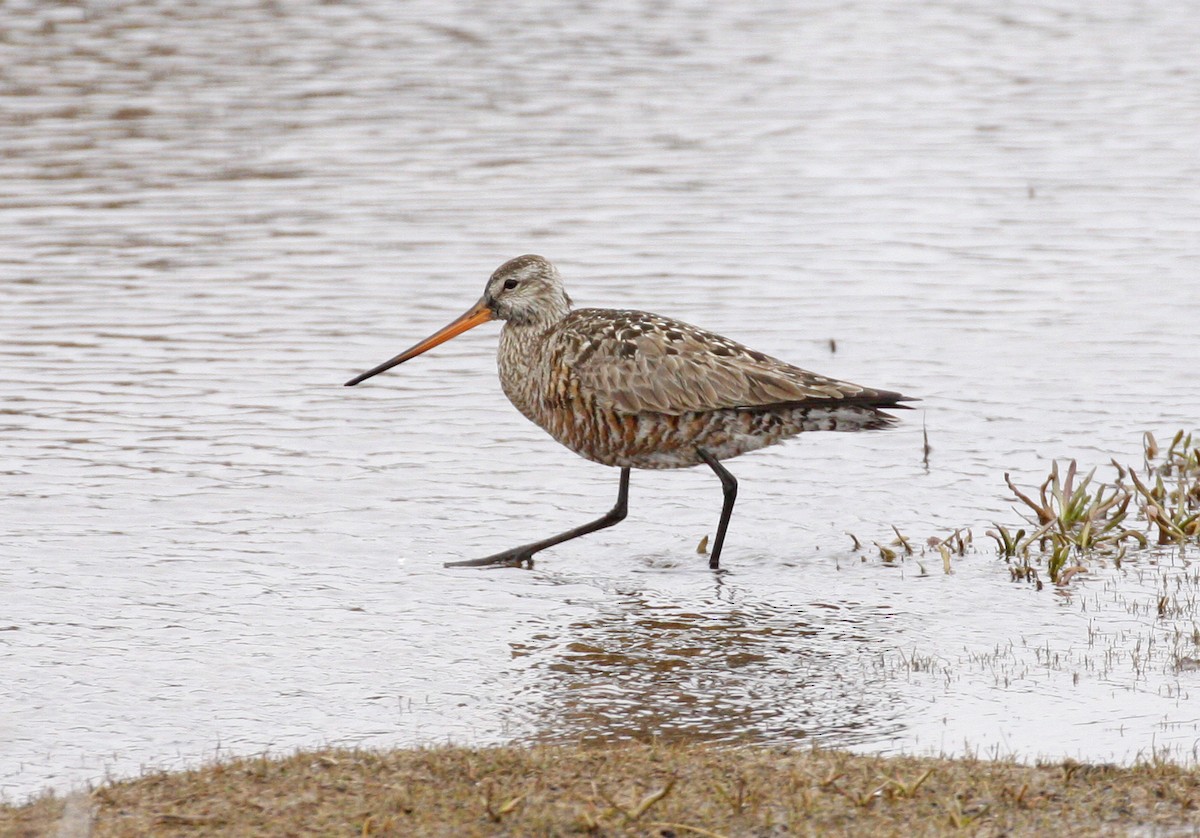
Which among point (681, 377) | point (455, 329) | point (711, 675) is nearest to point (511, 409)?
point (455, 329)

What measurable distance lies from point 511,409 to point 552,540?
108 inches

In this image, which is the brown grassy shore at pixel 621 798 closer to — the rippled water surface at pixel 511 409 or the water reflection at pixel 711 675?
the rippled water surface at pixel 511 409

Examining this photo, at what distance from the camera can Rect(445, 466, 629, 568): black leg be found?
26.5 feet

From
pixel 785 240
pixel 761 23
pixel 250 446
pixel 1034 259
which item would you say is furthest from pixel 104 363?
pixel 761 23

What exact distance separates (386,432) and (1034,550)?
12.1ft

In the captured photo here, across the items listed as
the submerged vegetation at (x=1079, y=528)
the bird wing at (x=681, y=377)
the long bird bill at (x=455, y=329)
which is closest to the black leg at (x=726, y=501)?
the bird wing at (x=681, y=377)

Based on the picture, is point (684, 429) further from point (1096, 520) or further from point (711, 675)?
point (1096, 520)

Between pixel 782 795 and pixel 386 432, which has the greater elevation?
pixel 782 795

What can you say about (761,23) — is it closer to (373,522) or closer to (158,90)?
(158,90)

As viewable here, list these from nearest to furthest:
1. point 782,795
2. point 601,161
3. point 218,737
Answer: point 782,795 < point 218,737 < point 601,161

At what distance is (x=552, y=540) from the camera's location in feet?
26.8

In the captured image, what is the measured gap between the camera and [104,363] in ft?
37.2

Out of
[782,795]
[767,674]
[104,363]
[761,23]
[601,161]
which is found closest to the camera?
[782,795]

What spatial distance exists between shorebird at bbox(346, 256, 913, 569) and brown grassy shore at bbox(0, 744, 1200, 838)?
103 inches
